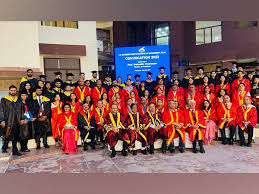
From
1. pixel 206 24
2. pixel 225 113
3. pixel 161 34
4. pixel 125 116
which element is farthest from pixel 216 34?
pixel 125 116

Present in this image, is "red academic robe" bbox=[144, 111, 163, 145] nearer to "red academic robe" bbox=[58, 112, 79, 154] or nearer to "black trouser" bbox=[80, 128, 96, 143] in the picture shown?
"black trouser" bbox=[80, 128, 96, 143]

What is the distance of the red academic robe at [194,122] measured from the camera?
5.18 metres

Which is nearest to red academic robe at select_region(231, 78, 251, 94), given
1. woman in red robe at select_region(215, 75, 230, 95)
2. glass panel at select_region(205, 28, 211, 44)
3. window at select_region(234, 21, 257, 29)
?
woman in red robe at select_region(215, 75, 230, 95)

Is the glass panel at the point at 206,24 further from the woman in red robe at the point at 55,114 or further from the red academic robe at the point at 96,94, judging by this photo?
the woman in red robe at the point at 55,114

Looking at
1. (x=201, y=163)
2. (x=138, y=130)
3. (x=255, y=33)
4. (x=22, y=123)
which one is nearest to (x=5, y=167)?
(x=22, y=123)

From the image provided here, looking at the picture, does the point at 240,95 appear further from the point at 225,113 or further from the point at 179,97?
the point at 179,97

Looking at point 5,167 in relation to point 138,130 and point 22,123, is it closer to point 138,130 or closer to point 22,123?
point 22,123

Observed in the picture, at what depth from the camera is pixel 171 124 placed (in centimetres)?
532

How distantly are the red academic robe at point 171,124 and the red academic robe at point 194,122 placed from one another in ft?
0.43

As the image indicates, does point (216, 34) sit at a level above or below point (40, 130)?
above

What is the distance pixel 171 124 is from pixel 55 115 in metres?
2.81

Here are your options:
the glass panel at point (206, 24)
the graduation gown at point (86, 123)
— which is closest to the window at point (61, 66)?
the graduation gown at point (86, 123)

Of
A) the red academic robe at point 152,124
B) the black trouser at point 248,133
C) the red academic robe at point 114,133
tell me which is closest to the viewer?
the red academic robe at point 114,133

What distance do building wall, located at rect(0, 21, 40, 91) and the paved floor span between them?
302 centimetres
